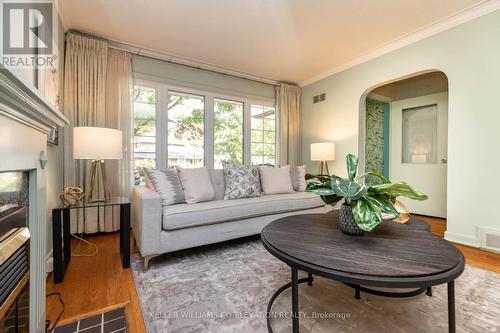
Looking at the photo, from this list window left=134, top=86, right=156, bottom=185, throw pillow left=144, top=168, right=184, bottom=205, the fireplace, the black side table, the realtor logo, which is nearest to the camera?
the fireplace

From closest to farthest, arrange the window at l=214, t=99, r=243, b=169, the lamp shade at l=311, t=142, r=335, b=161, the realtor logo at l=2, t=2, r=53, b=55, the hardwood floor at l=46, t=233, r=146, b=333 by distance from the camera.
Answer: the realtor logo at l=2, t=2, r=53, b=55
the hardwood floor at l=46, t=233, r=146, b=333
the lamp shade at l=311, t=142, r=335, b=161
the window at l=214, t=99, r=243, b=169

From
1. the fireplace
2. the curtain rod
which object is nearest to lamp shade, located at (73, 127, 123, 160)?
the fireplace

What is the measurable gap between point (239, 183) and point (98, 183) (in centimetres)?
167

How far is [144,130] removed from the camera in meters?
3.18

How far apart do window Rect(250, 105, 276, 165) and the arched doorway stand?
1.56 meters

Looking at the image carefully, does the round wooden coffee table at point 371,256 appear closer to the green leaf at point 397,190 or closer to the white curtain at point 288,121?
the green leaf at point 397,190

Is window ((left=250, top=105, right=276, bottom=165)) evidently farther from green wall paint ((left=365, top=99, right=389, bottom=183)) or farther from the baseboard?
the baseboard

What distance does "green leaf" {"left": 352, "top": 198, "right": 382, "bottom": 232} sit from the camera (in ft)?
3.55

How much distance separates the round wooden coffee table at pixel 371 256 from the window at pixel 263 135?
2835 mm

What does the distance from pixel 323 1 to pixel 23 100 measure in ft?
8.25

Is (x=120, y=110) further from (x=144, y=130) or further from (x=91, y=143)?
(x=91, y=143)

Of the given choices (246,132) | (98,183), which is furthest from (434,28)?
(98,183)

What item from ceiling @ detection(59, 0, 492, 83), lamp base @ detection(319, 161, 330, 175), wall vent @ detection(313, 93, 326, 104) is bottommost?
lamp base @ detection(319, 161, 330, 175)

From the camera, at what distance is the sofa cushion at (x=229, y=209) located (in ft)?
6.43
